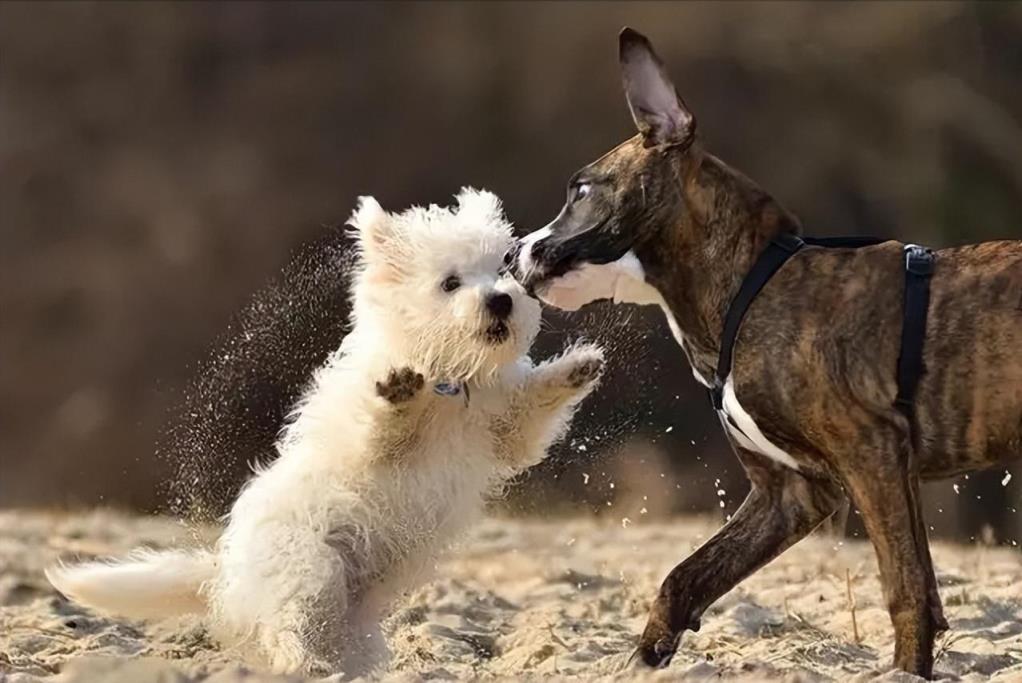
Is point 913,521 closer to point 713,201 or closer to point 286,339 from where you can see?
point 713,201

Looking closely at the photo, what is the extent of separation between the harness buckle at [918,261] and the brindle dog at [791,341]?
3 cm

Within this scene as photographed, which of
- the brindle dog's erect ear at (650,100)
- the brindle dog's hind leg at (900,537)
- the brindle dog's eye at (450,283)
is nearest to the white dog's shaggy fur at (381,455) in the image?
the brindle dog's eye at (450,283)

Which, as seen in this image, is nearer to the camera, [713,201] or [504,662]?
[713,201]

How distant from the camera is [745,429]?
4.24 metres

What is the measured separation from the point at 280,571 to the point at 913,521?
1924 mm

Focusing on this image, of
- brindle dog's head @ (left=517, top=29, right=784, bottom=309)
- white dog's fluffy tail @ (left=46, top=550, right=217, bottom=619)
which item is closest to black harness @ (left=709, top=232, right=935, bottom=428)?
brindle dog's head @ (left=517, top=29, right=784, bottom=309)

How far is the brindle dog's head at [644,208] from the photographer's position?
434cm

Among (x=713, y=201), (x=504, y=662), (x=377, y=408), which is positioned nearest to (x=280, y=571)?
(x=377, y=408)

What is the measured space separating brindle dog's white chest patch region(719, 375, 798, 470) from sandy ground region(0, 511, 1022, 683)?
575 millimetres

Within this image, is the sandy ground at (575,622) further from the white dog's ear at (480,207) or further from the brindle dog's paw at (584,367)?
the white dog's ear at (480,207)

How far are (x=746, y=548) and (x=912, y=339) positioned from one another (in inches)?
31.7

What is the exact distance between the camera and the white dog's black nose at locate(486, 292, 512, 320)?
5070 mm

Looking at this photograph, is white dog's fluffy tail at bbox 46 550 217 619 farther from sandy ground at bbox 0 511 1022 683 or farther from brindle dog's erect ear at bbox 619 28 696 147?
brindle dog's erect ear at bbox 619 28 696 147

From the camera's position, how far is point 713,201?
4359mm
